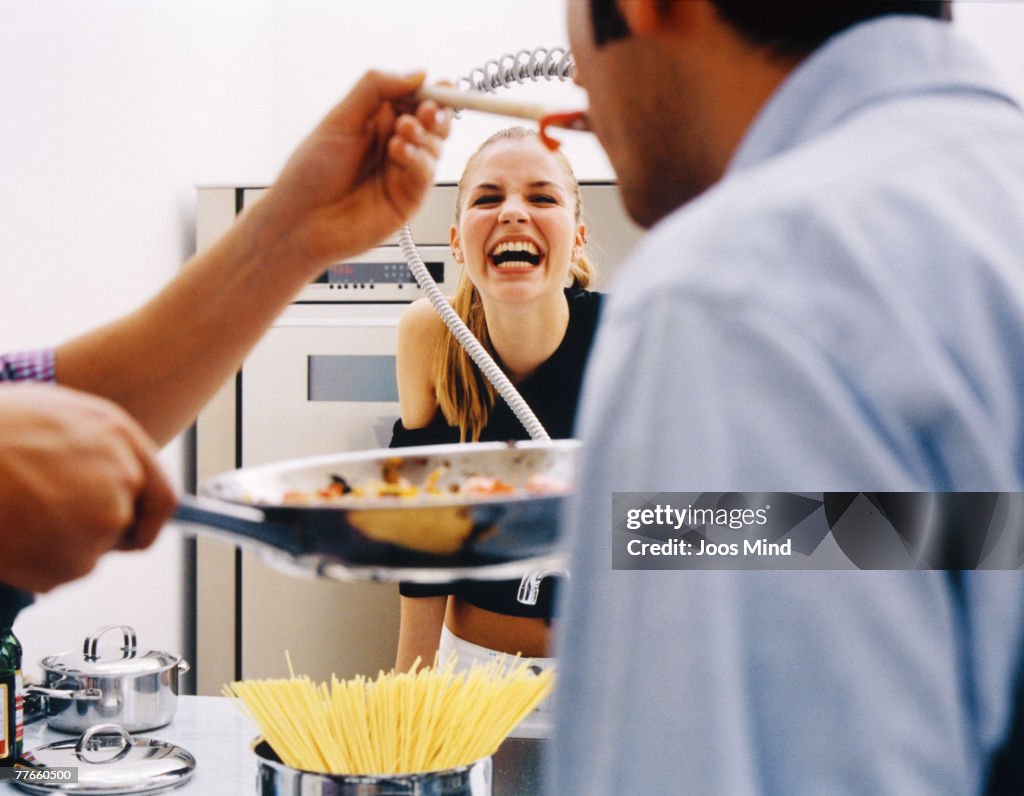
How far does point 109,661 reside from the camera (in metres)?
1.28

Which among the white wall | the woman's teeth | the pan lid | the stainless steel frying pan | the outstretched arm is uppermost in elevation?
the white wall

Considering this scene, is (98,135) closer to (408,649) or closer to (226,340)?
(408,649)

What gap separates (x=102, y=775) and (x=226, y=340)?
1.62 ft

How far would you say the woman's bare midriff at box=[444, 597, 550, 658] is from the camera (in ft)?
5.79

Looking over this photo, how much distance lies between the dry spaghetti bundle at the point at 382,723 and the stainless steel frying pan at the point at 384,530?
272 millimetres

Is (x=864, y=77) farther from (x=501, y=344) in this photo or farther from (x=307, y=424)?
(x=307, y=424)

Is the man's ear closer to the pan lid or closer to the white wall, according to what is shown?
the pan lid

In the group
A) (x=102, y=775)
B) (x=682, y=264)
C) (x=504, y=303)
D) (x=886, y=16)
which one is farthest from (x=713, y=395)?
(x=504, y=303)

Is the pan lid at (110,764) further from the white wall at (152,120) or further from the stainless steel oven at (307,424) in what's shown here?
the stainless steel oven at (307,424)

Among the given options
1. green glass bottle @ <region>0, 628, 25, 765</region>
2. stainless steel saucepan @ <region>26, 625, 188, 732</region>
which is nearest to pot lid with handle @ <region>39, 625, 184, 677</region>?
stainless steel saucepan @ <region>26, 625, 188, 732</region>

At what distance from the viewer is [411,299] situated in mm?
2574

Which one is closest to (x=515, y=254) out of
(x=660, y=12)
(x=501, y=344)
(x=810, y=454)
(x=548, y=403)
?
(x=501, y=344)

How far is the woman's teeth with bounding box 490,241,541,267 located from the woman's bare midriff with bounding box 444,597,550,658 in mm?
671

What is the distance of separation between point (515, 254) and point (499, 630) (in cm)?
73
